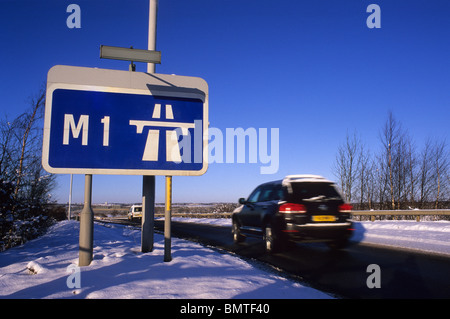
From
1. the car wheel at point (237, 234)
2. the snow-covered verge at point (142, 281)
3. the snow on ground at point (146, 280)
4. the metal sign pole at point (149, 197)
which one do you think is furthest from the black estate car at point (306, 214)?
the metal sign pole at point (149, 197)

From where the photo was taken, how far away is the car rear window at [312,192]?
25.6 ft

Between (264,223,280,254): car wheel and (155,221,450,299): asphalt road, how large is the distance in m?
0.19

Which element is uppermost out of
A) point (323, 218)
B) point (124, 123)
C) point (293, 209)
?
point (124, 123)

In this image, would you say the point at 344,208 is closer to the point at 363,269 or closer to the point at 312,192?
the point at 312,192

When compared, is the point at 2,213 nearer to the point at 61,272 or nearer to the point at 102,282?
the point at 61,272

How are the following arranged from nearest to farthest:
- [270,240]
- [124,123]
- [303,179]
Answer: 1. [124,123]
2. [303,179]
3. [270,240]

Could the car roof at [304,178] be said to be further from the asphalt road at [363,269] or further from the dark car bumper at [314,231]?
the asphalt road at [363,269]

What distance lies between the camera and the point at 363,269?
19.4 ft

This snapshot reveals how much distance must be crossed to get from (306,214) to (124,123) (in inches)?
191

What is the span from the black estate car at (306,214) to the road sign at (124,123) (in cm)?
342

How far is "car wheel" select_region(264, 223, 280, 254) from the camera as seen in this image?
8.04 meters

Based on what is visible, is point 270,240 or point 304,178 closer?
point 304,178

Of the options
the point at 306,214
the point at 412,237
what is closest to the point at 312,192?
the point at 306,214

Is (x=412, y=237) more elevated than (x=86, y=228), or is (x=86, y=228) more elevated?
(x=86, y=228)
